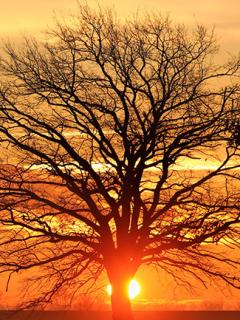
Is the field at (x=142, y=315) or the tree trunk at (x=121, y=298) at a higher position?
the field at (x=142, y=315)

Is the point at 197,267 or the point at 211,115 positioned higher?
the point at 211,115

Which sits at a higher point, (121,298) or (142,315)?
(142,315)

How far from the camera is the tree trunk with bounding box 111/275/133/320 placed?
2952 cm

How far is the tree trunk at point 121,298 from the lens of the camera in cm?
2952

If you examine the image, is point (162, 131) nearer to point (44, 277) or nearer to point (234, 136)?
point (234, 136)

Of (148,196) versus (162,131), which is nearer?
(162,131)

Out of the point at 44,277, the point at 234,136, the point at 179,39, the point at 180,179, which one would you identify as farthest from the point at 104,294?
the point at 179,39

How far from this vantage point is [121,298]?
2962cm

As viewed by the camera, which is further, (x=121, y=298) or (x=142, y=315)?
(x=142, y=315)

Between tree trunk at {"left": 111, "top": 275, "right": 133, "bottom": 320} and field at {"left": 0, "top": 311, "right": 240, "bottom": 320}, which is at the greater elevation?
field at {"left": 0, "top": 311, "right": 240, "bottom": 320}

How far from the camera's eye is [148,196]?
3180 cm

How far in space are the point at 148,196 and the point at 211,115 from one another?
4.07 meters

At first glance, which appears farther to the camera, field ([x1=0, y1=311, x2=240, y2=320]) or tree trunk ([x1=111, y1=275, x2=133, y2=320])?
field ([x1=0, y1=311, x2=240, y2=320])

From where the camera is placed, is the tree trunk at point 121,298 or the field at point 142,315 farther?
the field at point 142,315
